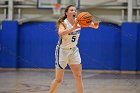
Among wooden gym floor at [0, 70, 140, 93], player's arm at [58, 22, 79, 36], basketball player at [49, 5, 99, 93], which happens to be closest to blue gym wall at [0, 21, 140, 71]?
wooden gym floor at [0, 70, 140, 93]

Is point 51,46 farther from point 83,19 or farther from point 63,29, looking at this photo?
point 83,19

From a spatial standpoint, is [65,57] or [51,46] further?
[51,46]

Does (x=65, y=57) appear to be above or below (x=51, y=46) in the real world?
above

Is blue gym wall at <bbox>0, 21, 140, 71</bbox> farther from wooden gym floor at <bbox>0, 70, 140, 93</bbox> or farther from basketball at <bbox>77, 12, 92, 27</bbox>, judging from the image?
basketball at <bbox>77, 12, 92, 27</bbox>

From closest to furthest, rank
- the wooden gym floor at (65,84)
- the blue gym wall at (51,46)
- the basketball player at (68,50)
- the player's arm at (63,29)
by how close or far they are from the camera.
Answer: the player's arm at (63,29) → the basketball player at (68,50) → the wooden gym floor at (65,84) → the blue gym wall at (51,46)

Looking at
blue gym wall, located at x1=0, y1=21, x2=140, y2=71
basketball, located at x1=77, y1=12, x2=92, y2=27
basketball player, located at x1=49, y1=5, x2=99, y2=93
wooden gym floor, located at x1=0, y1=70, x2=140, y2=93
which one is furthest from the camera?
blue gym wall, located at x1=0, y1=21, x2=140, y2=71

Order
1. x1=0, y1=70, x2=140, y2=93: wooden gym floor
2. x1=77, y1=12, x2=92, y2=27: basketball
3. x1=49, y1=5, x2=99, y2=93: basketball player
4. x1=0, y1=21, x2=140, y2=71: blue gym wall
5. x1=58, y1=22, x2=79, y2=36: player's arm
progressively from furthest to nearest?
x1=0, y1=21, x2=140, y2=71: blue gym wall → x1=0, y1=70, x2=140, y2=93: wooden gym floor → x1=49, y1=5, x2=99, y2=93: basketball player → x1=77, y1=12, x2=92, y2=27: basketball → x1=58, y1=22, x2=79, y2=36: player's arm

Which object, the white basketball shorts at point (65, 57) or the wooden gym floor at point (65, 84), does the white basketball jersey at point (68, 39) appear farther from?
the wooden gym floor at point (65, 84)

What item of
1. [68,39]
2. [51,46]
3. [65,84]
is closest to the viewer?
[68,39]

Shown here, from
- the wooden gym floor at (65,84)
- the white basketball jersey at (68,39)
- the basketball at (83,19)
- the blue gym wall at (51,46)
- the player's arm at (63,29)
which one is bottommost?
the wooden gym floor at (65,84)

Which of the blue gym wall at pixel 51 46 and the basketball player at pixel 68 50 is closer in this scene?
the basketball player at pixel 68 50

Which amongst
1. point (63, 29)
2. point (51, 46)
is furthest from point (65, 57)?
point (51, 46)

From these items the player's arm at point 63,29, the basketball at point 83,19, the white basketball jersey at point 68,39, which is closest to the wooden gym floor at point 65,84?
the white basketball jersey at point 68,39

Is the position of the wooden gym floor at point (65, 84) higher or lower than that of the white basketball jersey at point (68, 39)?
lower
